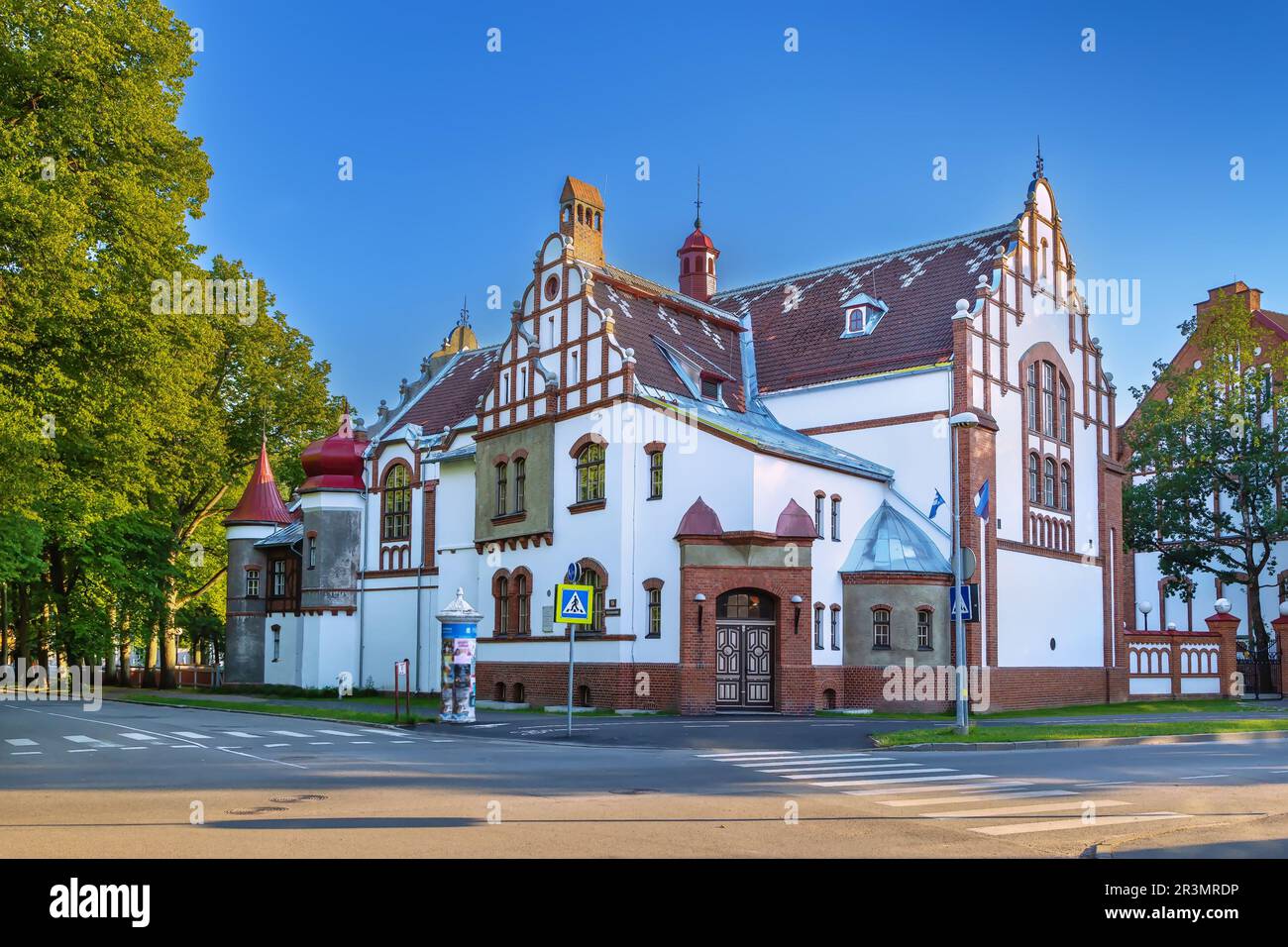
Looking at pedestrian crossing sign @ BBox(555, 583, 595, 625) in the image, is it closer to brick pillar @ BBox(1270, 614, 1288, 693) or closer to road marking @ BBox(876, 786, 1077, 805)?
road marking @ BBox(876, 786, 1077, 805)

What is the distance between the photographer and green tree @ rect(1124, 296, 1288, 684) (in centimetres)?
4706

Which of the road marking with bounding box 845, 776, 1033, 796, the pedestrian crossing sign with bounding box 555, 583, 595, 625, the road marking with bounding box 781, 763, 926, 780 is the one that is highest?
the pedestrian crossing sign with bounding box 555, 583, 595, 625

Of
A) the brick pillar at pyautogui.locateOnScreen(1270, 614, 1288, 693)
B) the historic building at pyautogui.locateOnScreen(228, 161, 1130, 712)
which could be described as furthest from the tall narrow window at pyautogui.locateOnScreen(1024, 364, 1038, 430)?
the brick pillar at pyautogui.locateOnScreen(1270, 614, 1288, 693)

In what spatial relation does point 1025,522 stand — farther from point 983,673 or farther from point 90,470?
point 90,470

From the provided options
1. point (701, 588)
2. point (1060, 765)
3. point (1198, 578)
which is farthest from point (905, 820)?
point (1198, 578)

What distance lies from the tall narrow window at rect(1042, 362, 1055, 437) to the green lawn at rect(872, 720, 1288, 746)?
45.8 ft

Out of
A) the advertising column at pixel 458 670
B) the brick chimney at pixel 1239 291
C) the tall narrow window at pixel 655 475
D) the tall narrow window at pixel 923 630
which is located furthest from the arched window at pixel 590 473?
the brick chimney at pixel 1239 291

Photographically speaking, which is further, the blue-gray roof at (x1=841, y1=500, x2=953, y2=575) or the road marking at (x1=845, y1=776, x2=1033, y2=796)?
the blue-gray roof at (x1=841, y1=500, x2=953, y2=575)

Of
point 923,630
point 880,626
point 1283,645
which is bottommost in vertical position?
point 1283,645

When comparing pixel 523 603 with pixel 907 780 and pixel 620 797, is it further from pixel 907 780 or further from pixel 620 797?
pixel 620 797

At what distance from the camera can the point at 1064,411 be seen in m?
41.4

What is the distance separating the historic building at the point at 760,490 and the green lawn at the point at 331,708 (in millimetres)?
3138

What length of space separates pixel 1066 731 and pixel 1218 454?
94.2 ft

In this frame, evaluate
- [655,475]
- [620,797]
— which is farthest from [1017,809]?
[655,475]
